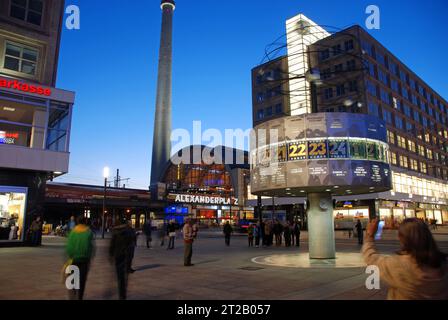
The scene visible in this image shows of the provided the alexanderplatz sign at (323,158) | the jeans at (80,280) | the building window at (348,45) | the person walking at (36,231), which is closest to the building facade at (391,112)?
the building window at (348,45)

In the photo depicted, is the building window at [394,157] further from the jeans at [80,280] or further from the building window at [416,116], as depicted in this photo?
the jeans at [80,280]

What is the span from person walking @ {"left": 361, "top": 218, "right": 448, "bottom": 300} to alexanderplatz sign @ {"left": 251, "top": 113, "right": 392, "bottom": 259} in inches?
511

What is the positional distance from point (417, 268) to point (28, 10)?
30.3 metres

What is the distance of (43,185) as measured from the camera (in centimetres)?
2423

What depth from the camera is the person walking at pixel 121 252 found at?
28.0 feet

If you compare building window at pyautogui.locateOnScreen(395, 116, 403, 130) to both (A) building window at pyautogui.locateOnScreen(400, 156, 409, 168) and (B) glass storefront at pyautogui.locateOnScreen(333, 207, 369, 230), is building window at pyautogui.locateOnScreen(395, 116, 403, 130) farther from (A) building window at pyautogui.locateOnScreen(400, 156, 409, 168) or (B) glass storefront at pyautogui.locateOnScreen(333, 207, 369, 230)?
(B) glass storefront at pyautogui.locateOnScreen(333, 207, 369, 230)

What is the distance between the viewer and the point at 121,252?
912 centimetres

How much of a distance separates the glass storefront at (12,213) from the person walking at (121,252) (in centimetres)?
1691

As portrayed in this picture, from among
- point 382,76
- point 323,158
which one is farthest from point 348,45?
point 323,158

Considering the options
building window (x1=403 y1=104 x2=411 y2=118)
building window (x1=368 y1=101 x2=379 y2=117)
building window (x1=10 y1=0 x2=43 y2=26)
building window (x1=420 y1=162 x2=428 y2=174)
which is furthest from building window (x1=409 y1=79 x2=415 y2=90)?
building window (x1=10 y1=0 x2=43 y2=26)

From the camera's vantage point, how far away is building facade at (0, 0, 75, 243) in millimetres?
22812

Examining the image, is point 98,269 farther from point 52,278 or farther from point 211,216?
point 211,216

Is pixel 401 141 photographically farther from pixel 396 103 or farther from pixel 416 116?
pixel 416 116
